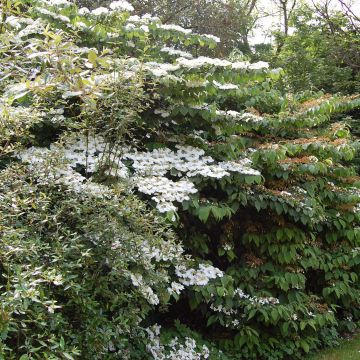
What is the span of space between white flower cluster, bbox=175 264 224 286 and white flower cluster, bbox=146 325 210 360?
1.40ft

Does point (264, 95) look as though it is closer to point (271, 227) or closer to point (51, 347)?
point (271, 227)

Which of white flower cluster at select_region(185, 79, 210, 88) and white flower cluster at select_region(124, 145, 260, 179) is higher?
white flower cluster at select_region(185, 79, 210, 88)

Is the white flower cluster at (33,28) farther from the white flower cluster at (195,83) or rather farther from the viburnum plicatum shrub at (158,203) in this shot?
the white flower cluster at (195,83)

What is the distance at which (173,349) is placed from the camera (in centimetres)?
376

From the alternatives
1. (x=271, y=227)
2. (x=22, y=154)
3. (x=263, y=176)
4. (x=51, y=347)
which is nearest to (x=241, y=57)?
(x=263, y=176)

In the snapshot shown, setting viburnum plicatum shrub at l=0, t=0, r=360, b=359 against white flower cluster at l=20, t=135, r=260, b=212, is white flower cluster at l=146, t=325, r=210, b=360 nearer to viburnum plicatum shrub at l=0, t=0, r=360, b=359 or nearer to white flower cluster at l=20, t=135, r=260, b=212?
viburnum plicatum shrub at l=0, t=0, r=360, b=359

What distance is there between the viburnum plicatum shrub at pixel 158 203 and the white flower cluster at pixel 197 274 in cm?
1

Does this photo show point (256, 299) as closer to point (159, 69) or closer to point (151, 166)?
point (151, 166)

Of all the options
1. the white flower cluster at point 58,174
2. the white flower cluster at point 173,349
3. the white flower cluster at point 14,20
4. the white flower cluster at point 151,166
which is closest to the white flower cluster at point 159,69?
the white flower cluster at point 151,166

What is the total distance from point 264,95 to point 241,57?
1.67ft

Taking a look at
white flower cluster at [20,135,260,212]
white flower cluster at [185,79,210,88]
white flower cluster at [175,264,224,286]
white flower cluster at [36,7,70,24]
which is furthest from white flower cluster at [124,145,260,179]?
white flower cluster at [36,7,70,24]

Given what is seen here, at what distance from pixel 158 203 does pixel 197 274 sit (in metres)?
0.73

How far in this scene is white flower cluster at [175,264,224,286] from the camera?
12.4 feet

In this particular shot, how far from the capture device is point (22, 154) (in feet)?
11.6
